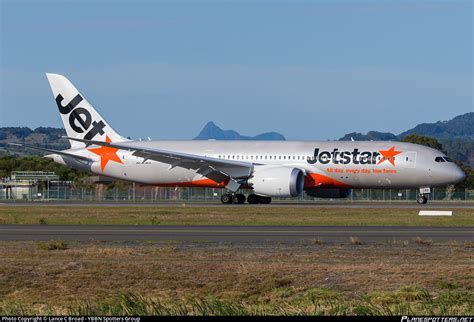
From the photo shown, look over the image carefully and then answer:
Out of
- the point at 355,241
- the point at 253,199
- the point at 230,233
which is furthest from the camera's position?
the point at 253,199

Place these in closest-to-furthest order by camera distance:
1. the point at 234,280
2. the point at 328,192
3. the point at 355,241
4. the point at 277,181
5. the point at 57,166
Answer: the point at 234,280 < the point at 355,241 < the point at 277,181 < the point at 328,192 < the point at 57,166

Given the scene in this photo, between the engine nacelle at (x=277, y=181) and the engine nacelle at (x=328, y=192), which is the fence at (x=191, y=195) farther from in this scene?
the engine nacelle at (x=277, y=181)

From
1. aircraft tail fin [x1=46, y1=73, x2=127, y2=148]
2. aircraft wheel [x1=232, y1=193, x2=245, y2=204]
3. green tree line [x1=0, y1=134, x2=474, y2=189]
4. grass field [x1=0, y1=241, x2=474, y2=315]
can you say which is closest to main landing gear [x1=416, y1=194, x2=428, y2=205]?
aircraft wheel [x1=232, y1=193, x2=245, y2=204]

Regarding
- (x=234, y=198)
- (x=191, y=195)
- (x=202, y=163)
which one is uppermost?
(x=202, y=163)

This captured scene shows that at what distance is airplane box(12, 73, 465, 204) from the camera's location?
198 feet

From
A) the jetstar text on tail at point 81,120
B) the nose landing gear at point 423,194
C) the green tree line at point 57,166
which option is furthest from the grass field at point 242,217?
the green tree line at point 57,166

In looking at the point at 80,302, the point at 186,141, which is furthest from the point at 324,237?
the point at 186,141

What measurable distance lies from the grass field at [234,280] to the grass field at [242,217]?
1332cm

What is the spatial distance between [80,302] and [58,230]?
17872mm

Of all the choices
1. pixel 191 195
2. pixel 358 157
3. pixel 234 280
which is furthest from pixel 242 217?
→ pixel 191 195

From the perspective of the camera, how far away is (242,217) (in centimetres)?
4606

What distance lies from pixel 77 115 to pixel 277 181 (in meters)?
15.2

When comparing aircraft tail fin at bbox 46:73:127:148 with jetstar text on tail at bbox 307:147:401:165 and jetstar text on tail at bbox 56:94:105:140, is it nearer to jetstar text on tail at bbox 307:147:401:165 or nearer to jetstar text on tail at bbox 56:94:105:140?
jetstar text on tail at bbox 56:94:105:140

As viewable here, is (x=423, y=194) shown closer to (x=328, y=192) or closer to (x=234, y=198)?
(x=328, y=192)
